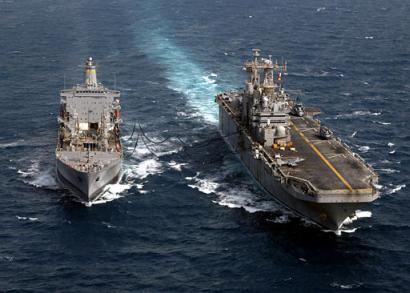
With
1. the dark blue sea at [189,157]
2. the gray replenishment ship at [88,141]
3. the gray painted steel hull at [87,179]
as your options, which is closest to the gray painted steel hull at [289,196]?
the dark blue sea at [189,157]

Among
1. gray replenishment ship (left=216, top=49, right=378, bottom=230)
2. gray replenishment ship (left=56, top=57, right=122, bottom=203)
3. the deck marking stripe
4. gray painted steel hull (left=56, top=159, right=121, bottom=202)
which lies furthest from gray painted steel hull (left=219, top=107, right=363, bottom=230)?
gray painted steel hull (left=56, top=159, right=121, bottom=202)

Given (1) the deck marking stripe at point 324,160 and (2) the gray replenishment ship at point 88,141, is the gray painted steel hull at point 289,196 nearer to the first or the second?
(1) the deck marking stripe at point 324,160

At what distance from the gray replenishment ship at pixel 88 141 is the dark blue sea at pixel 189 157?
2.08 meters

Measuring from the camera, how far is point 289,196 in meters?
74.2

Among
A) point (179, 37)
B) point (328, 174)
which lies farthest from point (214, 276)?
point (179, 37)

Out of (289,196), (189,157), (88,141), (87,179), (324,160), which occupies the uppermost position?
(88,141)

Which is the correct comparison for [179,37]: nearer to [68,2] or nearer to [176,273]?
[68,2]

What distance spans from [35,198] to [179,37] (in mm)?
75561

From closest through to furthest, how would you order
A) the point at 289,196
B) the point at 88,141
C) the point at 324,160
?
1. the point at 289,196
2. the point at 324,160
3. the point at 88,141

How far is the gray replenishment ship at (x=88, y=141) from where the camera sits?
77.1m

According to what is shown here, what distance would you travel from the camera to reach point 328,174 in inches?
2901

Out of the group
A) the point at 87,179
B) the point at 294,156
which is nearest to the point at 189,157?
the point at 294,156

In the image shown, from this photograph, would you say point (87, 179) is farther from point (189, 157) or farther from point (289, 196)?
point (289, 196)

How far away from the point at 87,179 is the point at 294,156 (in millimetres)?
23691
